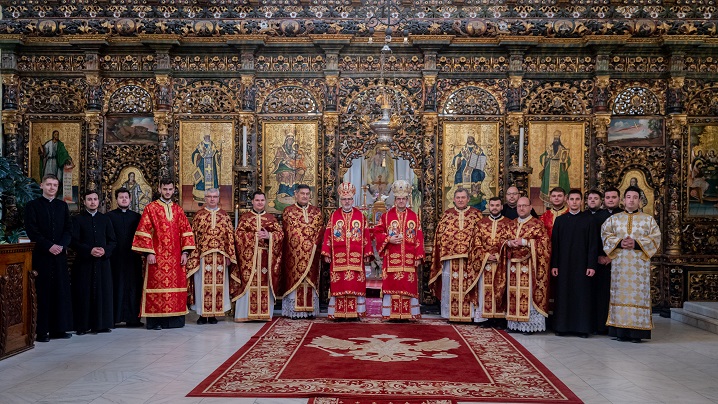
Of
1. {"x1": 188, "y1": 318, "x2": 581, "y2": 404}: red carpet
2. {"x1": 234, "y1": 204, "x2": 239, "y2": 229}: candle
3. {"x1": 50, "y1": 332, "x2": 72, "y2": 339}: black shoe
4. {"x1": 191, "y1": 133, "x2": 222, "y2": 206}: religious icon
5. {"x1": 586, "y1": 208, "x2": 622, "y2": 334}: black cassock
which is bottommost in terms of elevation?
{"x1": 50, "y1": 332, "x2": 72, "y2": 339}: black shoe

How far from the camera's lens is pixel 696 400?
543 cm

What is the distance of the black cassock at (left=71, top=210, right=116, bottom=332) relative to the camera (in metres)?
8.27

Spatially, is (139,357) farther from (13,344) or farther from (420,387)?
(420,387)

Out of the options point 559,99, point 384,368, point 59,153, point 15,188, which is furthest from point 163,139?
point 559,99

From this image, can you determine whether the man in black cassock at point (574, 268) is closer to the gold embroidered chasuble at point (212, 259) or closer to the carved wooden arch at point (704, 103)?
the carved wooden arch at point (704, 103)

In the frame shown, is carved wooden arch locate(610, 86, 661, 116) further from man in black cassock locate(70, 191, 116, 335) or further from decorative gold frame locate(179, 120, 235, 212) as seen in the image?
man in black cassock locate(70, 191, 116, 335)

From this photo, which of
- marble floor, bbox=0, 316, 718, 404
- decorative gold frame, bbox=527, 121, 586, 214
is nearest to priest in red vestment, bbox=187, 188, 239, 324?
marble floor, bbox=0, 316, 718, 404

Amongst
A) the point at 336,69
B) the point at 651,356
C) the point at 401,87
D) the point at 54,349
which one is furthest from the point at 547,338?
the point at 54,349

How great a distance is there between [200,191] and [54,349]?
3830 mm

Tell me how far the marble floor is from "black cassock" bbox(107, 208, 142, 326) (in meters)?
0.28

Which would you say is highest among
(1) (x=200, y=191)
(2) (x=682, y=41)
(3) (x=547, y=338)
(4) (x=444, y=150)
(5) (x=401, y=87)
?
(2) (x=682, y=41)

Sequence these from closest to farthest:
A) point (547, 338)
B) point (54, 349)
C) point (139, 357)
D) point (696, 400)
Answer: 1. point (696, 400)
2. point (139, 357)
3. point (54, 349)
4. point (547, 338)

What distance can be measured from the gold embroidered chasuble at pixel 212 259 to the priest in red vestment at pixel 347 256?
137 cm

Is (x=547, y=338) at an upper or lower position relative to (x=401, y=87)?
lower
